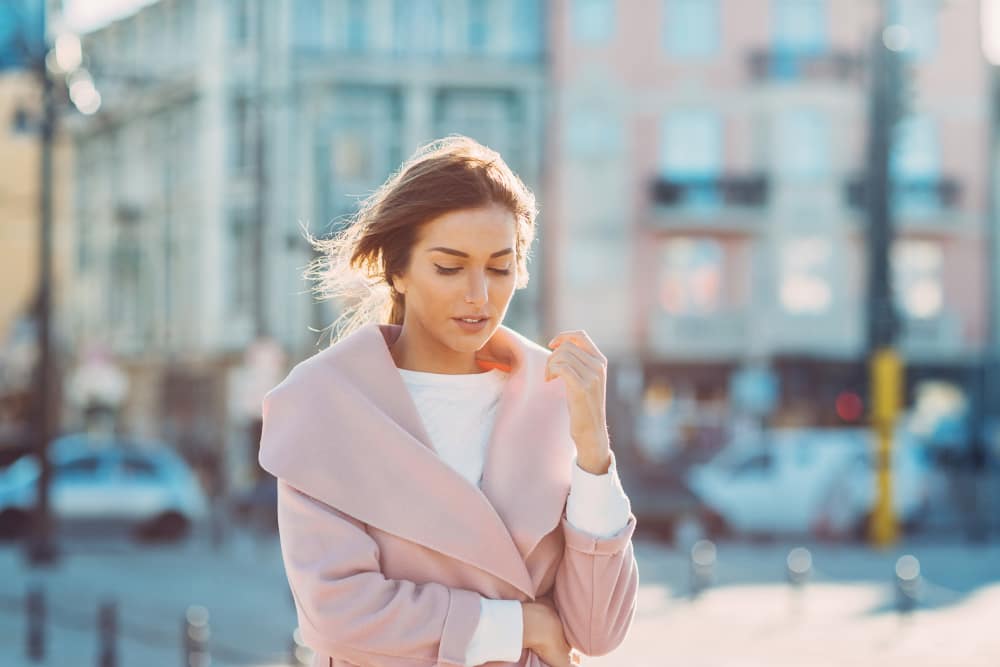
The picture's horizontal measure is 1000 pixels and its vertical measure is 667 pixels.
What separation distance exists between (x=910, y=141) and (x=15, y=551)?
24.3 metres

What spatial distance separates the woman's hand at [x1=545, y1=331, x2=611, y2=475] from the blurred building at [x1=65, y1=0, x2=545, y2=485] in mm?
34190

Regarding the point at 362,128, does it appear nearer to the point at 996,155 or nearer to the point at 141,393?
the point at 141,393

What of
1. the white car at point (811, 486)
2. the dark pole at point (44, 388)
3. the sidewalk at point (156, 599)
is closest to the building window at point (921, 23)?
the white car at point (811, 486)

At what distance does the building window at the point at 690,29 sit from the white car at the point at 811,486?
15.8 metres

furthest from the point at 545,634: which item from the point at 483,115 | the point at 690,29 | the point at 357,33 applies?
the point at 690,29

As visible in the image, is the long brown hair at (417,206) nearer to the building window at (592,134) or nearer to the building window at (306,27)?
the building window at (306,27)

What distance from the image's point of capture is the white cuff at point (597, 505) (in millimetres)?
2945

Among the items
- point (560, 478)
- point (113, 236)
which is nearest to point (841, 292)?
point (113, 236)

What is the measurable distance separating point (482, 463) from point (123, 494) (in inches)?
1000

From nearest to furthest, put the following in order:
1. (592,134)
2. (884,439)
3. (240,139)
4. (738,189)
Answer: (884,439) < (240,139) < (592,134) < (738,189)

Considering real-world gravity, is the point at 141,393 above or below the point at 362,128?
below

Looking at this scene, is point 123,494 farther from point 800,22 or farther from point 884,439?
point 800,22

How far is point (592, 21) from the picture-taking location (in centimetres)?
4103

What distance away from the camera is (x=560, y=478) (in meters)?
3.03
